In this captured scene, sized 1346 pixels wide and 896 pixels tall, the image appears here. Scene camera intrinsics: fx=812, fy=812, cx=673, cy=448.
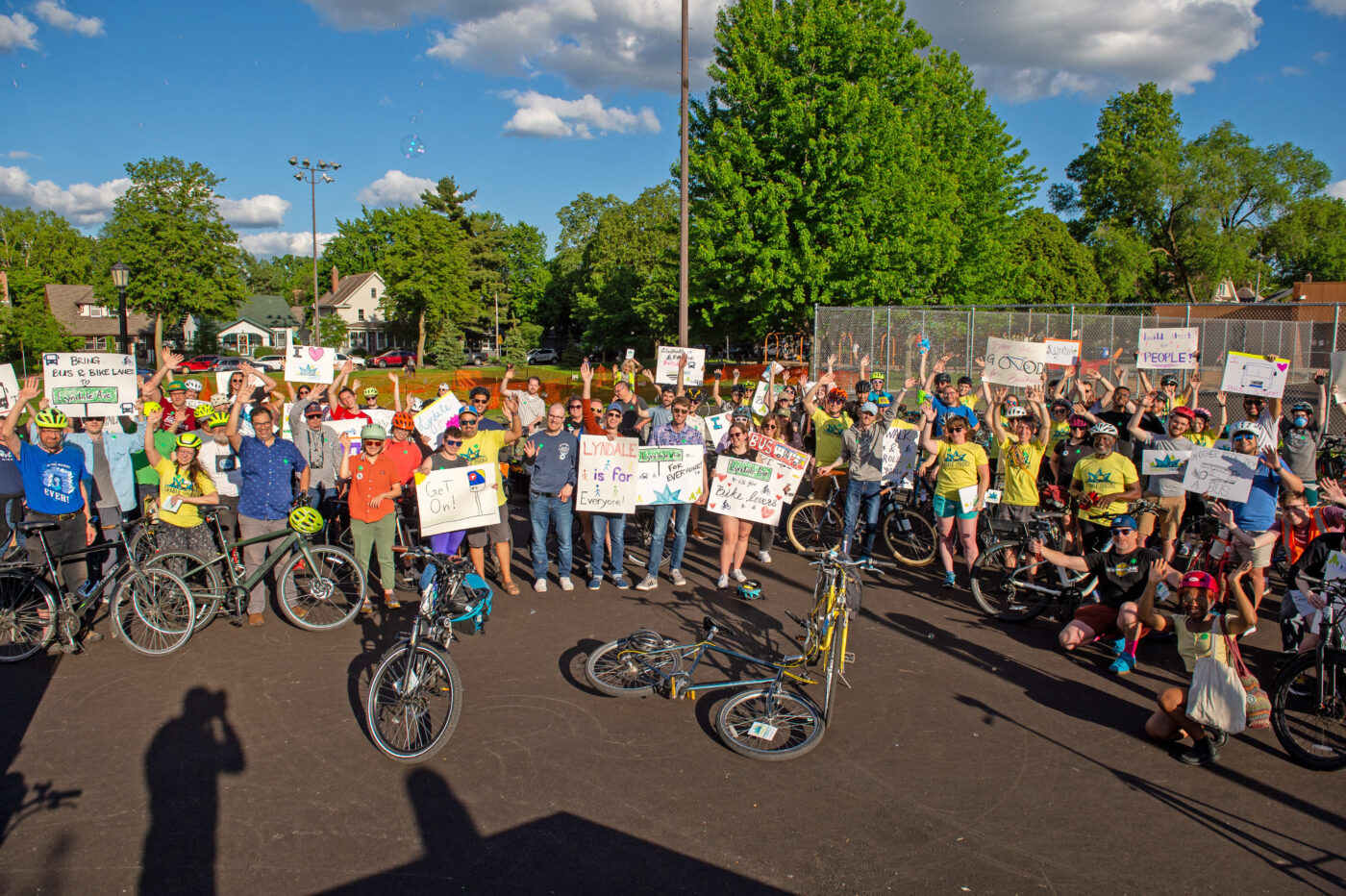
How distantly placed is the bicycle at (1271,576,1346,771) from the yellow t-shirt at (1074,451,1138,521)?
2416 mm

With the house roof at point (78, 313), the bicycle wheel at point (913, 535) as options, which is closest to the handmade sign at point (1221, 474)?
the bicycle wheel at point (913, 535)

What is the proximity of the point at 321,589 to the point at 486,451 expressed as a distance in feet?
6.87

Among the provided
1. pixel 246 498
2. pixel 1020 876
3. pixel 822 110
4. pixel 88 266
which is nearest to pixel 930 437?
pixel 1020 876

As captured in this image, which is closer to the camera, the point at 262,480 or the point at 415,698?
the point at 415,698

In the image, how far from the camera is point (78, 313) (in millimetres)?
73500

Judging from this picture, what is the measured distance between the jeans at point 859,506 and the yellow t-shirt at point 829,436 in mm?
914

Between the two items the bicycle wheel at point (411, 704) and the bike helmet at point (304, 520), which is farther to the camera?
the bike helmet at point (304, 520)

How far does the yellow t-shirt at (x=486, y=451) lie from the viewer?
8.25m

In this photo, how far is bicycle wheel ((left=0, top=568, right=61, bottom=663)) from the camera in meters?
6.70

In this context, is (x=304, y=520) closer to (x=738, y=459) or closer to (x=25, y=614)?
(x=25, y=614)

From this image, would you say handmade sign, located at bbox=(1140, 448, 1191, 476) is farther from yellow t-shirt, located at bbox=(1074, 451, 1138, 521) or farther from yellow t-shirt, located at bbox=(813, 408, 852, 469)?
yellow t-shirt, located at bbox=(813, 408, 852, 469)

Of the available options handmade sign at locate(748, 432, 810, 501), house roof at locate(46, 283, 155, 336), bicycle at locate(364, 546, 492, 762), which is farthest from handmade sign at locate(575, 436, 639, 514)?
house roof at locate(46, 283, 155, 336)

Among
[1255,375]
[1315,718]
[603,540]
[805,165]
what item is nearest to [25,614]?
[603,540]

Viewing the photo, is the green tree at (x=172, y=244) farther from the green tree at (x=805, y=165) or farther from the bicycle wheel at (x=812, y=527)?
the bicycle wheel at (x=812, y=527)
